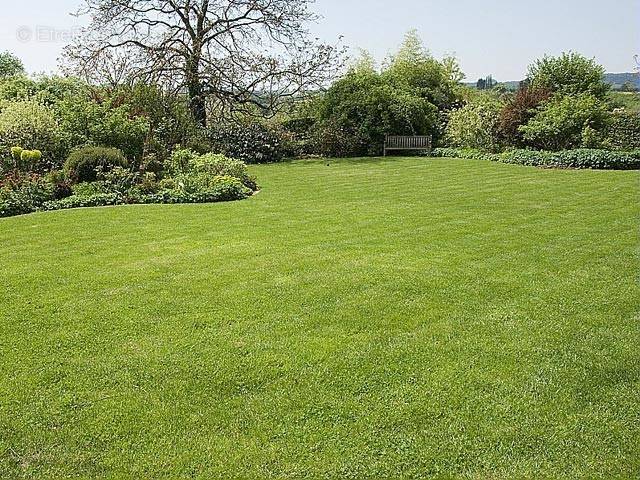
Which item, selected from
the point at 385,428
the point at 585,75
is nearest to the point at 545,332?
the point at 385,428

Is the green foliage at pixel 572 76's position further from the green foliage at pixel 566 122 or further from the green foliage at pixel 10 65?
the green foliage at pixel 10 65

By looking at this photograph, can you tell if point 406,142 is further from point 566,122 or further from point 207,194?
point 207,194

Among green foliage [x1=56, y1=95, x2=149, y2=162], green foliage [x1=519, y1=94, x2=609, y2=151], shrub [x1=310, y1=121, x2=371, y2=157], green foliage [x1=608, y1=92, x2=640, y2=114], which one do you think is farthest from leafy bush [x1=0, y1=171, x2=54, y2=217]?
green foliage [x1=608, y1=92, x2=640, y2=114]

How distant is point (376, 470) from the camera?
276 centimetres

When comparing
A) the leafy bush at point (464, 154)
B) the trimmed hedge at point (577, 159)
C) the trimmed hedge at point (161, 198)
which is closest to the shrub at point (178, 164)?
the trimmed hedge at point (161, 198)

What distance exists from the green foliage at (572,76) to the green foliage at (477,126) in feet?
6.35

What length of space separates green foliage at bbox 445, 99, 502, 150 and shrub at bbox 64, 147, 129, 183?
13208 mm

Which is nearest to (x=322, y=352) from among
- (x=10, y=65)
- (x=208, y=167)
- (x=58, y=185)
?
(x=58, y=185)

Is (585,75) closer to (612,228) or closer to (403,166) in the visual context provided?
(403,166)

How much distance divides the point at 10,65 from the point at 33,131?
2190 cm

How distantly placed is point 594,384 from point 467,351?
81cm

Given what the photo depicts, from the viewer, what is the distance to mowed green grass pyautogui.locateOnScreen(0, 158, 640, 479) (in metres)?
2.89

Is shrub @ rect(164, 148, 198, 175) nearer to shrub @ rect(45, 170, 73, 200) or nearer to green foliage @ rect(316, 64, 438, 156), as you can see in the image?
shrub @ rect(45, 170, 73, 200)

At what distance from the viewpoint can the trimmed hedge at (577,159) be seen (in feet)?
51.3
